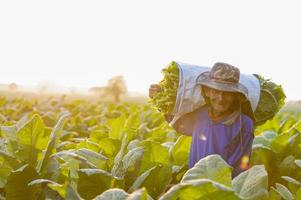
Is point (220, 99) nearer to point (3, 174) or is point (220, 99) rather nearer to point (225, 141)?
point (225, 141)

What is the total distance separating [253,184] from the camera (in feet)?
6.41

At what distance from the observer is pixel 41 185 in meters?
2.55

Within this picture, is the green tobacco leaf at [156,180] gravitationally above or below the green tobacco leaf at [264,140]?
above

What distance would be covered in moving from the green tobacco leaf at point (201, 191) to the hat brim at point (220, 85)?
4.48 feet

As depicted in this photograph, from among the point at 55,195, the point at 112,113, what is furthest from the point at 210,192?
the point at 112,113

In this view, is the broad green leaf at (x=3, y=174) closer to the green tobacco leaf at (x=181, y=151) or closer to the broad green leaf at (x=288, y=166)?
the green tobacco leaf at (x=181, y=151)

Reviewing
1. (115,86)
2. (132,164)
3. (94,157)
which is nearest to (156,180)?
(132,164)

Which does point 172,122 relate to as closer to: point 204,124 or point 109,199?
point 204,124

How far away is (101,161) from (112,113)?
8.11 meters

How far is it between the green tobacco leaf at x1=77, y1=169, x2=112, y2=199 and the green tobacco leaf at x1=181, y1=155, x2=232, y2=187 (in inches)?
17.7

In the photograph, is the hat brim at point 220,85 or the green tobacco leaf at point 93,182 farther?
the hat brim at point 220,85

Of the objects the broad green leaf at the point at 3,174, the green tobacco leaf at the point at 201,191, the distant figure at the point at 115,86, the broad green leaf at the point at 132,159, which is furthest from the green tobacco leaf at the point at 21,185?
the distant figure at the point at 115,86

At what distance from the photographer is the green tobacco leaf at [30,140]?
278 cm

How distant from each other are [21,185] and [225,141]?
1318mm
